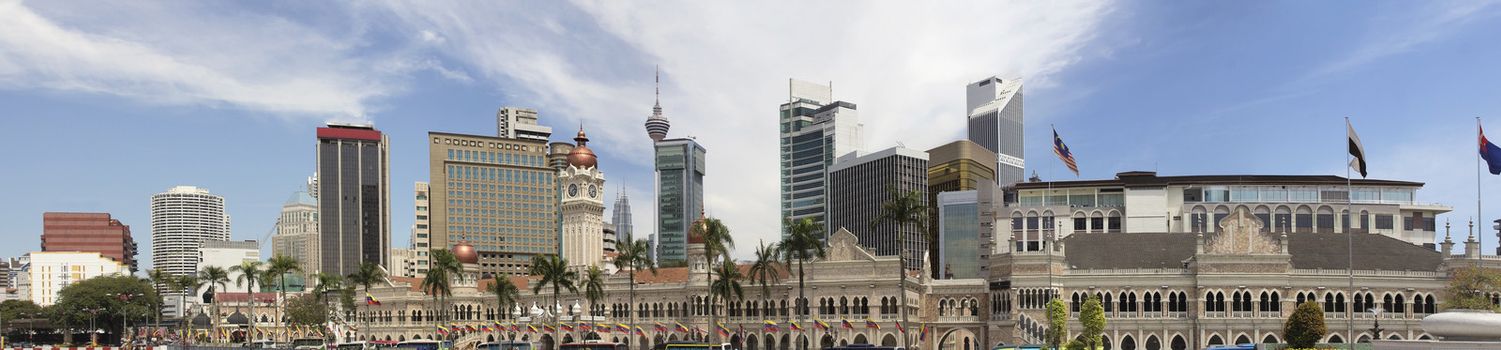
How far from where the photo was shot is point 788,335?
10612 cm

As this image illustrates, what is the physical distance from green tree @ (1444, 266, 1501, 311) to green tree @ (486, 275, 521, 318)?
8258cm

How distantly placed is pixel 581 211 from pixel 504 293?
39773mm

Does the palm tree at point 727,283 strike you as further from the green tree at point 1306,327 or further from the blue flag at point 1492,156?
the blue flag at point 1492,156

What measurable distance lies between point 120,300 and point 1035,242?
127207 millimetres

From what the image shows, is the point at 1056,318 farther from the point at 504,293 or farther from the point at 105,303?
the point at 105,303

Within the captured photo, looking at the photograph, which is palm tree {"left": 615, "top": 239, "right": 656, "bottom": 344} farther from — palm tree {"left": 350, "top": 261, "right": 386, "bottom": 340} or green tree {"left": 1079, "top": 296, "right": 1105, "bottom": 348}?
green tree {"left": 1079, "top": 296, "right": 1105, "bottom": 348}

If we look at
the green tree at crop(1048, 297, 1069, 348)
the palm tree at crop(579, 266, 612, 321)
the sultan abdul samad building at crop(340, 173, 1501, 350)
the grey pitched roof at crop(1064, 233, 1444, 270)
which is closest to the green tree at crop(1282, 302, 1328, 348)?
the sultan abdul samad building at crop(340, 173, 1501, 350)

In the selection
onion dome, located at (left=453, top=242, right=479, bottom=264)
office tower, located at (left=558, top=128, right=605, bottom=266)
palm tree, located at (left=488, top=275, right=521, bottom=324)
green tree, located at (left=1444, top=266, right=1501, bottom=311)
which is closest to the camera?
green tree, located at (left=1444, top=266, right=1501, bottom=311)

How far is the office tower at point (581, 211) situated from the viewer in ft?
530

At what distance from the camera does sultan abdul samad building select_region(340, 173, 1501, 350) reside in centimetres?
9075

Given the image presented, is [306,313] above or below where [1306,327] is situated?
below

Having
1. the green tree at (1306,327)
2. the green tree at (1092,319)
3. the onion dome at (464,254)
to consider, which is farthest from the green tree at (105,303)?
the green tree at (1306,327)

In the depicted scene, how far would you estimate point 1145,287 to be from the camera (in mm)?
92312

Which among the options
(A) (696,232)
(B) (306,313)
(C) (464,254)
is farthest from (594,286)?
(B) (306,313)
